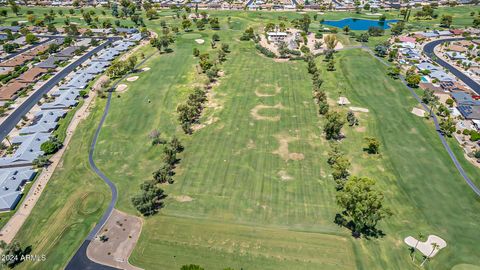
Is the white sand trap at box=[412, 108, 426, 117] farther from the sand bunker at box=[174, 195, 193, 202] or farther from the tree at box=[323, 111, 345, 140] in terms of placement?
the sand bunker at box=[174, 195, 193, 202]

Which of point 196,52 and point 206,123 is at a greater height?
point 196,52

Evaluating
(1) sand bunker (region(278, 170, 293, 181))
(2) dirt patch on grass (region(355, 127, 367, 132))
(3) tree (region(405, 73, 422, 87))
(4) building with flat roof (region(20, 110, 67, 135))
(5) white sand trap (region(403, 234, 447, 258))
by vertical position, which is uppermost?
(3) tree (region(405, 73, 422, 87))

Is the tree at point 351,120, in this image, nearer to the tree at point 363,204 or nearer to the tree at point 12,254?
the tree at point 363,204

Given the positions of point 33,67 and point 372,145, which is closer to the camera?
point 372,145

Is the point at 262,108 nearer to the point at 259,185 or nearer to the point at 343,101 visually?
the point at 343,101

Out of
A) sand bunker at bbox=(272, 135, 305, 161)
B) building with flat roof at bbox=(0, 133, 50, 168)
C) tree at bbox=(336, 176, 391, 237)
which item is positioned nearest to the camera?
tree at bbox=(336, 176, 391, 237)

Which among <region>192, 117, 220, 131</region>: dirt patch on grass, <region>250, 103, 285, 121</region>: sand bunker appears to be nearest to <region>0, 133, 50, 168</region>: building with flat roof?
<region>192, 117, 220, 131</region>: dirt patch on grass

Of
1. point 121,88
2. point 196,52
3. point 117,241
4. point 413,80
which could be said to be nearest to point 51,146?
point 117,241
